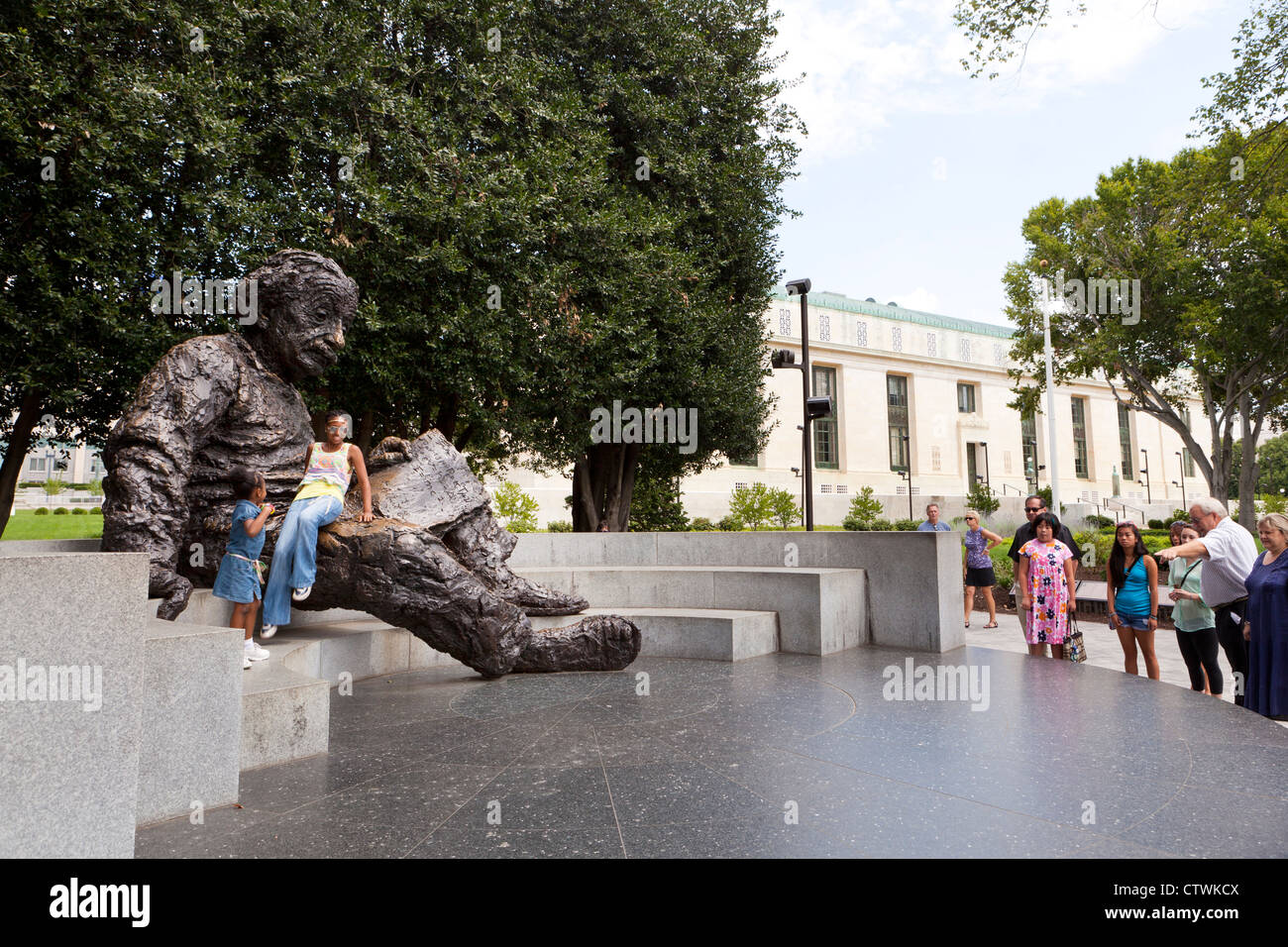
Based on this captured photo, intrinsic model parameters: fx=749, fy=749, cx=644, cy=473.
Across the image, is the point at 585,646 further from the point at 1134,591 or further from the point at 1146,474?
the point at 1146,474

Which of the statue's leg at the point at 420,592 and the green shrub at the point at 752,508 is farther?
the green shrub at the point at 752,508

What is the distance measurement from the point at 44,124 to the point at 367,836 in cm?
957

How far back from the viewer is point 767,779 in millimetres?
4020

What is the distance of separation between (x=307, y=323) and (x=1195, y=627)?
782cm

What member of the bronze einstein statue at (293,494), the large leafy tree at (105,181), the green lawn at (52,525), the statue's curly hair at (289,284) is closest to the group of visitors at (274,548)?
the bronze einstein statue at (293,494)

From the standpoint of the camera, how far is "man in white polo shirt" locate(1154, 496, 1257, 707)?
5699mm

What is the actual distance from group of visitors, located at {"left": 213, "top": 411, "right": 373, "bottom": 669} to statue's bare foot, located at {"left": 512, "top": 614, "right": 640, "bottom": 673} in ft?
6.50

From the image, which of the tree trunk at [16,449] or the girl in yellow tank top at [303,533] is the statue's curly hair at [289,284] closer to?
the girl in yellow tank top at [303,533]

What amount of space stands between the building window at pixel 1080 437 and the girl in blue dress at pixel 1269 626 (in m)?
66.7

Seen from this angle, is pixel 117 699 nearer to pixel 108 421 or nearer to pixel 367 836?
pixel 367 836

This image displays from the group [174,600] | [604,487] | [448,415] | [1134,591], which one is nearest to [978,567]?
[1134,591]

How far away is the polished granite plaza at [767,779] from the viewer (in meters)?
3.18

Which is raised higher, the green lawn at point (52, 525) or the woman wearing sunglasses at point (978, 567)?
the green lawn at point (52, 525)

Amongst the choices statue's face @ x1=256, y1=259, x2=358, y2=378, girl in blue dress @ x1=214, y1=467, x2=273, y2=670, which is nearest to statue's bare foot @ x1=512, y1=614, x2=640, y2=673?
girl in blue dress @ x1=214, y1=467, x2=273, y2=670
